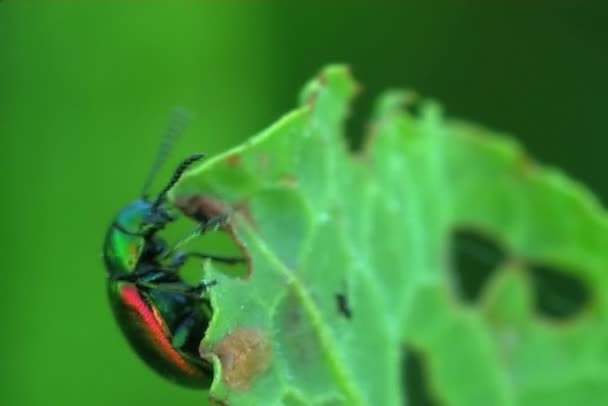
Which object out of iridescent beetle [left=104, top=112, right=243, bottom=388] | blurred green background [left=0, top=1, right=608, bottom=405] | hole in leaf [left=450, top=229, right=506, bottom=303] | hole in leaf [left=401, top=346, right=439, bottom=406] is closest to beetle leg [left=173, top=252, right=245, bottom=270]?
iridescent beetle [left=104, top=112, right=243, bottom=388]

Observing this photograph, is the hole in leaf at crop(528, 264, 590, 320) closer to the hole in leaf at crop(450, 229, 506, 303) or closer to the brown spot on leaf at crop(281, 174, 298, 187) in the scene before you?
the hole in leaf at crop(450, 229, 506, 303)

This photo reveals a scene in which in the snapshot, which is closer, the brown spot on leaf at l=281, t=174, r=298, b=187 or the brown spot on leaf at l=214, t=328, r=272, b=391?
the brown spot on leaf at l=214, t=328, r=272, b=391

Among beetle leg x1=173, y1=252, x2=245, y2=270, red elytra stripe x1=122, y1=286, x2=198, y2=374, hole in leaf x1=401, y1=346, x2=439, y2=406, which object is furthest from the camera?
hole in leaf x1=401, y1=346, x2=439, y2=406

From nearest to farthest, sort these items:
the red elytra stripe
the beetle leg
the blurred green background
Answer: the red elytra stripe < the beetle leg < the blurred green background

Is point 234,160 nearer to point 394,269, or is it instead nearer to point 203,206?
point 203,206

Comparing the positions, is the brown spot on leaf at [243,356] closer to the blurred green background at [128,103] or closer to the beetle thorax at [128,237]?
the beetle thorax at [128,237]

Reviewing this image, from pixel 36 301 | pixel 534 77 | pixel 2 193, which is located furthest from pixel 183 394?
pixel 534 77

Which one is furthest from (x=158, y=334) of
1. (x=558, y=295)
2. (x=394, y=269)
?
(x=558, y=295)

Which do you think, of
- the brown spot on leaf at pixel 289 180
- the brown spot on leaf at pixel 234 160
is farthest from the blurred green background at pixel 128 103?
the brown spot on leaf at pixel 234 160
